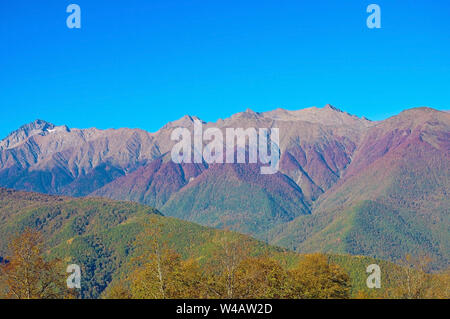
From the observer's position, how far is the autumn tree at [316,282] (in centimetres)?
7838

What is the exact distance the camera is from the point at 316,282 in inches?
3440

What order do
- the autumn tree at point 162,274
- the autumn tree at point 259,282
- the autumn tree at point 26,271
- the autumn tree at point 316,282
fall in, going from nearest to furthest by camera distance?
the autumn tree at point 26,271, the autumn tree at point 162,274, the autumn tree at point 259,282, the autumn tree at point 316,282

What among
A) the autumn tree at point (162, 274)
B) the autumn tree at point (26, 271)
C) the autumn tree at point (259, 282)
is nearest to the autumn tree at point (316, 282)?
the autumn tree at point (259, 282)

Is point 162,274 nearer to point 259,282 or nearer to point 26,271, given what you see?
point 259,282

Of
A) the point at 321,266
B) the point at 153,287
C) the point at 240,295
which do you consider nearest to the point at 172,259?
the point at 153,287

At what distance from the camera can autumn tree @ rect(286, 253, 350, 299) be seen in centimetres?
7838

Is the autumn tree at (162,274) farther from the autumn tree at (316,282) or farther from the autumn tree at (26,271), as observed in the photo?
the autumn tree at (316,282)

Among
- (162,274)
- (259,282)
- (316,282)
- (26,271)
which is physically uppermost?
(26,271)

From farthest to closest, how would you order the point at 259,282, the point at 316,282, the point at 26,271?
1. the point at 316,282
2. the point at 259,282
3. the point at 26,271

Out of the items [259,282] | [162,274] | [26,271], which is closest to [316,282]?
[259,282]

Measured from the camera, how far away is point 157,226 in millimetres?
59250

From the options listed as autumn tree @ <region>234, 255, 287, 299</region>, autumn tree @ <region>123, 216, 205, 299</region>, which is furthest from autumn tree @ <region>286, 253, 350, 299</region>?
autumn tree @ <region>123, 216, 205, 299</region>

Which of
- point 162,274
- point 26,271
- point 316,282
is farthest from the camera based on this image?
point 316,282
